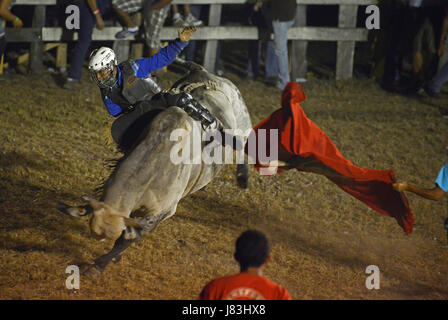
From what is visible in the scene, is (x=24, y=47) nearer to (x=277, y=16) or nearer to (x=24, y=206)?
(x=277, y=16)

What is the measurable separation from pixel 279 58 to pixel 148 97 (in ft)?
18.7

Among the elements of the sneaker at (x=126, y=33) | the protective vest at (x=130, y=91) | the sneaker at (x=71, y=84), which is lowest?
the sneaker at (x=71, y=84)

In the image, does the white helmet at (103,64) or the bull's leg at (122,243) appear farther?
the white helmet at (103,64)

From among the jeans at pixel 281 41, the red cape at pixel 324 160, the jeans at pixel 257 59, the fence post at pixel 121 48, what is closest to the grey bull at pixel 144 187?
the red cape at pixel 324 160

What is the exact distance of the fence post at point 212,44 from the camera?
12.2 meters

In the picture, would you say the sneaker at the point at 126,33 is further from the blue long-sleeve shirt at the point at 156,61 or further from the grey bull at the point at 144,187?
the grey bull at the point at 144,187

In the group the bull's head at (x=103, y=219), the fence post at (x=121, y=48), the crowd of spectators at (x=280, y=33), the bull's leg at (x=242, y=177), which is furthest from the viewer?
the fence post at (x=121, y=48)

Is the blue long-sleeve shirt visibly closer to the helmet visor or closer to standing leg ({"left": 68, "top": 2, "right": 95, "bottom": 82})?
the helmet visor

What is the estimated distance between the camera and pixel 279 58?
38.2ft

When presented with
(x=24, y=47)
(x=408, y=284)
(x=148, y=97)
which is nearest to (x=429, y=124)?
(x=408, y=284)

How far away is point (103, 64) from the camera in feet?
20.2

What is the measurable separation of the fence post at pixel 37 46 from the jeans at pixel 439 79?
7662 millimetres

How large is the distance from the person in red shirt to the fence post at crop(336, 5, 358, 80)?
30.8 feet

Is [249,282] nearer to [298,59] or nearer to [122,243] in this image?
[122,243]
